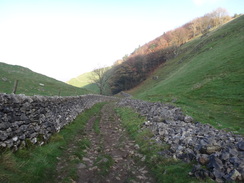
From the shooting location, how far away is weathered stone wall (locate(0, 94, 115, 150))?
22.6ft

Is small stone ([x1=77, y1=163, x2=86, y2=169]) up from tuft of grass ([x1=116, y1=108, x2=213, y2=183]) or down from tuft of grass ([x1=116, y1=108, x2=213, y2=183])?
down

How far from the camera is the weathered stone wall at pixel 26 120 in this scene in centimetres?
690

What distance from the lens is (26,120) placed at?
8.44 meters

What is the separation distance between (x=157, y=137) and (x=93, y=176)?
202 inches

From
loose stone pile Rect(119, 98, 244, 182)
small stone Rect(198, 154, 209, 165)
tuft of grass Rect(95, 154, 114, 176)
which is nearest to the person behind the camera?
loose stone pile Rect(119, 98, 244, 182)

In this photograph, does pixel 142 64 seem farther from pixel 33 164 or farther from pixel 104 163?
pixel 33 164

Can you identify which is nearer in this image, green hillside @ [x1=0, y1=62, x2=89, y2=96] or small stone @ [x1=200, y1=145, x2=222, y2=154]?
small stone @ [x1=200, y1=145, x2=222, y2=154]

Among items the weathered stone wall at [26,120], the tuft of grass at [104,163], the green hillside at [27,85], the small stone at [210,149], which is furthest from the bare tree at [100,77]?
the small stone at [210,149]

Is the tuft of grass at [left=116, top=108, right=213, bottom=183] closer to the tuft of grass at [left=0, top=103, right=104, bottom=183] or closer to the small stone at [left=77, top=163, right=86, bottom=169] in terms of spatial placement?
the small stone at [left=77, top=163, right=86, bottom=169]

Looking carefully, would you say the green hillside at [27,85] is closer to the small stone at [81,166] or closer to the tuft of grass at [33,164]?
the tuft of grass at [33,164]

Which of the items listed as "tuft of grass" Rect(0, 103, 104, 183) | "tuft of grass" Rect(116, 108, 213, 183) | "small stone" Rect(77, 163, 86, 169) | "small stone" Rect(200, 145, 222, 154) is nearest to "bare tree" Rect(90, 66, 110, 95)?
"tuft of grass" Rect(116, 108, 213, 183)

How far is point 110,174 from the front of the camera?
25.3 feet

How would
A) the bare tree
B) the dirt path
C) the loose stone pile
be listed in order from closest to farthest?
the loose stone pile, the dirt path, the bare tree

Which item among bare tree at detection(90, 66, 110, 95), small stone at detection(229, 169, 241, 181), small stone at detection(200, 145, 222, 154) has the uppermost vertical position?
bare tree at detection(90, 66, 110, 95)
